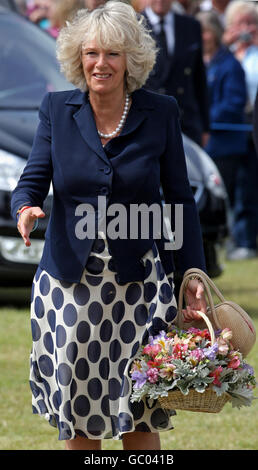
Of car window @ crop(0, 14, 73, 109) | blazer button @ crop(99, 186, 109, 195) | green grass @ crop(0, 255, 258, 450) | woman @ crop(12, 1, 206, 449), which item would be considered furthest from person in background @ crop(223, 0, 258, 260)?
blazer button @ crop(99, 186, 109, 195)

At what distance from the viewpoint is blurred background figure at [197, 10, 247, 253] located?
36.9ft

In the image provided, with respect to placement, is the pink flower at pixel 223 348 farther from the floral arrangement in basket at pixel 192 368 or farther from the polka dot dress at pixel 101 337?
the polka dot dress at pixel 101 337

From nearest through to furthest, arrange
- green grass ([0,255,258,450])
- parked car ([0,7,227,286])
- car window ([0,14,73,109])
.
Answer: green grass ([0,255,258,450])
parked car ([0,7,227,286])
car window ([0,14,73,109])

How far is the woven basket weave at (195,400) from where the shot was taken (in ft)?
12.0

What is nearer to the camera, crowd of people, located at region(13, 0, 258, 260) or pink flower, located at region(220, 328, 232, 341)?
pink flower, located at region(220, 328, 232, 341)

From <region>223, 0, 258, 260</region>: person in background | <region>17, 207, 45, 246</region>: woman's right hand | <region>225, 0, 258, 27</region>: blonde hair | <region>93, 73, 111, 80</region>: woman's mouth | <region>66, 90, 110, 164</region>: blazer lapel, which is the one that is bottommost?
<region>223, 0, 258, 260</region>: person in background

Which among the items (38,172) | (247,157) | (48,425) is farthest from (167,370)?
(247,157)

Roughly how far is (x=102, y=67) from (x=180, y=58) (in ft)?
17.7

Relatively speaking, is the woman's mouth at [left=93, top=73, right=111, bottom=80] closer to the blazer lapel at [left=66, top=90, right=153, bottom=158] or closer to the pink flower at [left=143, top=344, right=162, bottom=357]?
the blazer lapel at [left=66, top=90, right=153, bottom=158]

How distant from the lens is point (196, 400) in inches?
144

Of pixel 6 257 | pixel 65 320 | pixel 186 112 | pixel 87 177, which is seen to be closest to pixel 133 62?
pixel 87 177

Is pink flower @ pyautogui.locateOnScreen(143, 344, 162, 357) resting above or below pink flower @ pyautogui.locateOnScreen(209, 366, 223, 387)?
above

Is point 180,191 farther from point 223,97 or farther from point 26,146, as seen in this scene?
point 223,97
